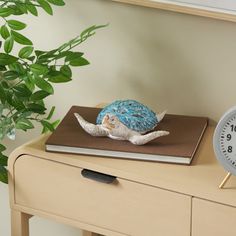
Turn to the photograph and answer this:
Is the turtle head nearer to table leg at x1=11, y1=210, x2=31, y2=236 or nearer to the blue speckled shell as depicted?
the blue speckled shell

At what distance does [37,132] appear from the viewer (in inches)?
87.0

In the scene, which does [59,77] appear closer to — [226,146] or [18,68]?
[18,68]

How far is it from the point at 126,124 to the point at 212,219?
292mm

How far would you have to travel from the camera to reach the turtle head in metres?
1.70

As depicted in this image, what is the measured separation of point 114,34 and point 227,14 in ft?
1.05

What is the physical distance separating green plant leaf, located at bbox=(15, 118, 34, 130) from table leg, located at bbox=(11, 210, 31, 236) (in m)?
0.20

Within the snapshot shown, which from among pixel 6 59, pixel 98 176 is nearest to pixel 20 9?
pixel 6 59

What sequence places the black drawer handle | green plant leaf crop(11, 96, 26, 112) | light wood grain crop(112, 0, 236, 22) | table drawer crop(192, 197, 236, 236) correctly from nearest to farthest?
table drawer crop(192, 197, 236, 236) → the black drawer handle → light wood grain crop(112, 0, 236, 22) → green plant leaf crop(11, 96, 26, 112)

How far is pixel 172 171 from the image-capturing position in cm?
162

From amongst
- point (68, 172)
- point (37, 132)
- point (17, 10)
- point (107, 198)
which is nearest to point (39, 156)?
point (68, 172)

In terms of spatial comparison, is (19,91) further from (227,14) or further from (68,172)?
(227,14)

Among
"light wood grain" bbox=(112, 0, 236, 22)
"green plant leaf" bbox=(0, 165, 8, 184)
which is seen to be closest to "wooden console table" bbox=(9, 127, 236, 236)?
"green plant leaf" bbox=(0, 165, 8, 184)

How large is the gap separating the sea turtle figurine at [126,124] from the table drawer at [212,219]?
195mm

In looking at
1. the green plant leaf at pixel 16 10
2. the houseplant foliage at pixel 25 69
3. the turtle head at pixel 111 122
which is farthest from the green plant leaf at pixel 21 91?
the turtle head at pixel 111 122
